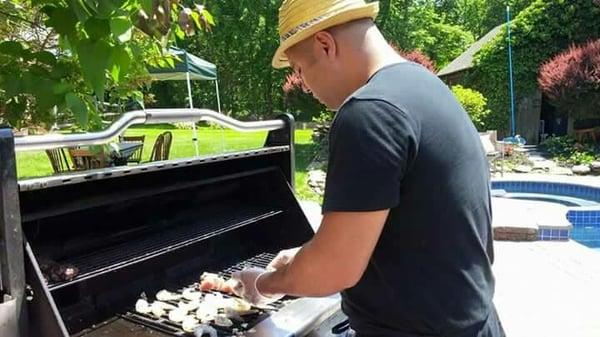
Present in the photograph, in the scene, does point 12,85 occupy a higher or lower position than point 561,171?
higher

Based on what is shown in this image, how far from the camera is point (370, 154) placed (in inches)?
39.1

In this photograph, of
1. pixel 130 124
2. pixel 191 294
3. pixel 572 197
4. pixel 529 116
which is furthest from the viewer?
pixel 529 116

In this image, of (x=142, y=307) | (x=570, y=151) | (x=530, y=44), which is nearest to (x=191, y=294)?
(x=142, y=307)

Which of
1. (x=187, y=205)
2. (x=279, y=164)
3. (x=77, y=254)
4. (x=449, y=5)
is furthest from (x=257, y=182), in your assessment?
(x=449, y=5)

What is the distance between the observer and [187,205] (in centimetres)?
209

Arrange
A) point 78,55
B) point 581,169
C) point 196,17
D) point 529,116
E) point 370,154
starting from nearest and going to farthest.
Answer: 1. point 370,154
2. point 78,55
3. point 196,17
4. point 581,169
5. point 529,116

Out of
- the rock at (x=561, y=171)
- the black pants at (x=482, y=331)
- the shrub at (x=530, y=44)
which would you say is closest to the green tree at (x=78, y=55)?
the black pants at (x=482, y=331)

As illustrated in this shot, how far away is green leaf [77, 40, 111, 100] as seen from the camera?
135 centimetres

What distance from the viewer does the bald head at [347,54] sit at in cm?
115

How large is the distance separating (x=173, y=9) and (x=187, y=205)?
75cm

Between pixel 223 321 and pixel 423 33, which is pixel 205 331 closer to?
pixel 223 321

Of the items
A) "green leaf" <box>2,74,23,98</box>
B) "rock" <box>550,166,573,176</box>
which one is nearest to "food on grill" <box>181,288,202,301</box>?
"green leaf" <box>2,74,23,98</box>

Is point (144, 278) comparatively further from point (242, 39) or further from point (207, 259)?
point (242, 39)

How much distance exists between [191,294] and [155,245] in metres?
0.22
